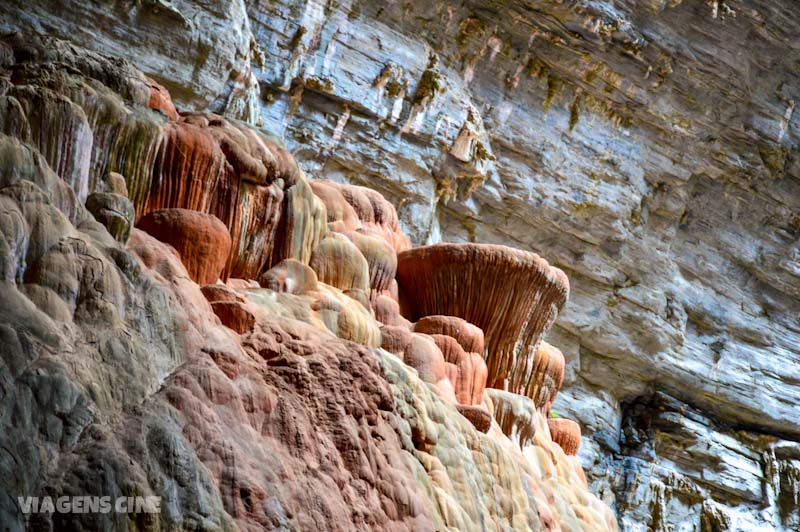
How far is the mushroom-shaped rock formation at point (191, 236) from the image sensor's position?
722cm

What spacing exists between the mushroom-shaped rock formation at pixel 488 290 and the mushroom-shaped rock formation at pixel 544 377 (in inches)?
28.9

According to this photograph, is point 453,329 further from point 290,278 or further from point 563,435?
point 563,435

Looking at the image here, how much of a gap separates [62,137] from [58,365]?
222 centimetres

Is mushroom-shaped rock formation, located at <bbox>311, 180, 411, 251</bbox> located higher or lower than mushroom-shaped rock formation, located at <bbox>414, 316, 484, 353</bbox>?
higher

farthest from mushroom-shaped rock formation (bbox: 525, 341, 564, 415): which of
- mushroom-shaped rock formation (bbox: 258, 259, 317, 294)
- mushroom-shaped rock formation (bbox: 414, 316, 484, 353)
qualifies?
mushroom-shaped rock formation (bbox: 258, 259, 317, 294)

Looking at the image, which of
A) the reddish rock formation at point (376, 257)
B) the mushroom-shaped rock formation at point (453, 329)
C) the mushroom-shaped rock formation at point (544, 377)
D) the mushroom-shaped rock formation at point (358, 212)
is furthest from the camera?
the mushroom-shaped rock formation at point (544, 377)

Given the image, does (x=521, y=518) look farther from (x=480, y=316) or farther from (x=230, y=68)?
(x=230, y=68)

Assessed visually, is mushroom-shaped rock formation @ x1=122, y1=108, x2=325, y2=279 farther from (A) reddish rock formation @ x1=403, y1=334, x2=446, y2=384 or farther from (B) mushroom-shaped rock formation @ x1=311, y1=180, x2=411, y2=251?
(A) reddish rock formation @ x1=403, y1=334, x2=446, y2=384

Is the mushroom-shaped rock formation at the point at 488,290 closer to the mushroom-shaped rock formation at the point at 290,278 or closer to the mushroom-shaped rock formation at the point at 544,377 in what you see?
the mushroom-shaped rock formation at the point at 544,377

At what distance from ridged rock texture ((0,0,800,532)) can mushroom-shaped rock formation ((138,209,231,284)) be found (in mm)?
739

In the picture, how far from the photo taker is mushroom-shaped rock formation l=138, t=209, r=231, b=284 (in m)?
7.22

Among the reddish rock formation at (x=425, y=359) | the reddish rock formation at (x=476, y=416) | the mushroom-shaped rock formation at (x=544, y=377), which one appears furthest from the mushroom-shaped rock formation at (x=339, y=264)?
the mushroom-shaped rock formation at (x=544, y=377)

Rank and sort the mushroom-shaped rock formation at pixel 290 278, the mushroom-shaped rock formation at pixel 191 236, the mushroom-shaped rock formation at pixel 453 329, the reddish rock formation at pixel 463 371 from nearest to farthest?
the mushroom-shaped rock formation at pixel 191 236, the mushroom-shaped rock formation at pixel 290 278, the reddish rock formation at pixel 463 371, the mushroom-shaped rock formation at pixel 453 329

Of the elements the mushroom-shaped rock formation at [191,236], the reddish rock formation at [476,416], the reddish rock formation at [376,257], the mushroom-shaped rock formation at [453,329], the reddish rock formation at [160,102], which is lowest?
the reddish rock formation at [476,416]
